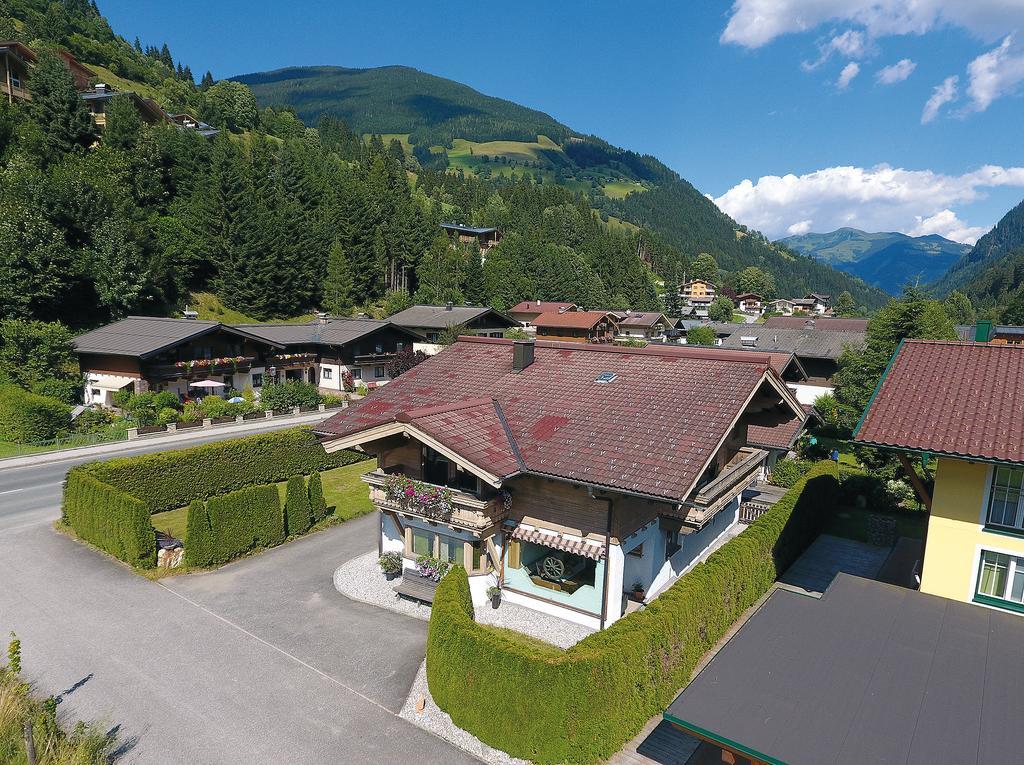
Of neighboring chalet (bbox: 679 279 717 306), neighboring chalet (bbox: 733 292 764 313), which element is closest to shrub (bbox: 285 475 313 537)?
neighboring chalet (bbox: 679 279 717 306)

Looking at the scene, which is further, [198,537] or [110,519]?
[110,519]

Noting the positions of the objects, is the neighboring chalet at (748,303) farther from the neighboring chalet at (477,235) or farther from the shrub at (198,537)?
the shrub at (198,537)

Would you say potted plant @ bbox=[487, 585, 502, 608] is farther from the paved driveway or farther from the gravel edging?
the gravel edging

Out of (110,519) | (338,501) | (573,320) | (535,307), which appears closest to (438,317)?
(573,320)

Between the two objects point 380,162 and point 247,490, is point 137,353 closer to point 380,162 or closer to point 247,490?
point 247,490

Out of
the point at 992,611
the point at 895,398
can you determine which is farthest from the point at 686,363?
the point at 992,611

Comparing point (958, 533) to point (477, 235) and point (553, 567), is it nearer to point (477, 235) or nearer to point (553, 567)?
point (553, 567)

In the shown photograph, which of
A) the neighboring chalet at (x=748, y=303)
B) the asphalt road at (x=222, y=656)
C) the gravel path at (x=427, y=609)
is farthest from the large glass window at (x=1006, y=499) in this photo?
the neighboring chalet at (x=748, y=303)
